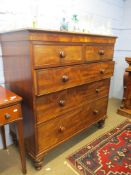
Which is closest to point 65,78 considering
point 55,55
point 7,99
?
point 55,55

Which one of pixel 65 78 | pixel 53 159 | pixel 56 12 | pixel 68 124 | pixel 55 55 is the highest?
pixel 56 12

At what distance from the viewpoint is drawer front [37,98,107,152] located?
1382mm

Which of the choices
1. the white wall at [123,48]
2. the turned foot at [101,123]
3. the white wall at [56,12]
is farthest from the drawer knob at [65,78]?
the white wall at [123,48]

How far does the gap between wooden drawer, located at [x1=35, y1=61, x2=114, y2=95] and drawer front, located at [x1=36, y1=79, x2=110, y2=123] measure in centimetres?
8

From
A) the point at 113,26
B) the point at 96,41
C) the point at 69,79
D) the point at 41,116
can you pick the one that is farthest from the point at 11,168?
the point at 113,26

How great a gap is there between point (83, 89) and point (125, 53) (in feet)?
6.00

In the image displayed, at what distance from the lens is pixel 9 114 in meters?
1.12

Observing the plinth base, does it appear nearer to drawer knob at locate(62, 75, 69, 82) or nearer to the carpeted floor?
the carpeted floor

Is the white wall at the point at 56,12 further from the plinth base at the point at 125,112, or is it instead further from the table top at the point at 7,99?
the plinth base at the point at 125,112

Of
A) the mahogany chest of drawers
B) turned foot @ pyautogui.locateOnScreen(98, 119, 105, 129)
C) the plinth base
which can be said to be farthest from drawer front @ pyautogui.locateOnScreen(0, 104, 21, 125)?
the plinth base

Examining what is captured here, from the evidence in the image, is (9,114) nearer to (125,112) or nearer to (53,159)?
(53,159)

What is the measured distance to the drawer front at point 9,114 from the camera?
1092 millimetres

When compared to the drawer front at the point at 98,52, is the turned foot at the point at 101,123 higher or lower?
lower

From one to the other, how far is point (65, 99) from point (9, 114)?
1.78ft
